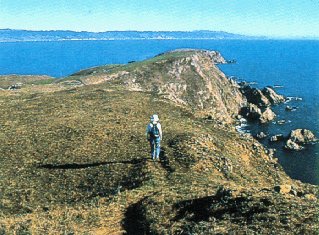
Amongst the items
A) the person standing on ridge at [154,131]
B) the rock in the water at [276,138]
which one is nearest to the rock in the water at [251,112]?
the rock in the water at [276,138]

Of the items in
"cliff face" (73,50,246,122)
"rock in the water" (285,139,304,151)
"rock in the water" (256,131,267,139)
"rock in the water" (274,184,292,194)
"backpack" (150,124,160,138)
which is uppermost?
"backpack" (150,124,160,138)

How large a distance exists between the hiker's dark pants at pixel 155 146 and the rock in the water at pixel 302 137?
2856 inches

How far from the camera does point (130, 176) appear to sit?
2877cm

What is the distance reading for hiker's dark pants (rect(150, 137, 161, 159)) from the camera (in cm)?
3022

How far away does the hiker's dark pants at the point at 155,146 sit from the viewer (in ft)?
99.2

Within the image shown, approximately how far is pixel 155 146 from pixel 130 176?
3.49m

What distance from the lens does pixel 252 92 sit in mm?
148750

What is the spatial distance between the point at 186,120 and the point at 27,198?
22732 mm

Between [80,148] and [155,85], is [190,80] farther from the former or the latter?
[80,148]

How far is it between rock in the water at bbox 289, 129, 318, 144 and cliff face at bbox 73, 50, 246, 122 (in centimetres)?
1754

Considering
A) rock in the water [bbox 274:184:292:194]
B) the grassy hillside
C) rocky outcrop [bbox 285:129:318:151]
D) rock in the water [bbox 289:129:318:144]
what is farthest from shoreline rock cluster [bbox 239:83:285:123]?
rock in the water [bbox 274:184:292:194]

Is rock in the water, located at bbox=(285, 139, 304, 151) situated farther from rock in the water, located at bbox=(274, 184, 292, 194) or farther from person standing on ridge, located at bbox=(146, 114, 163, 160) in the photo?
rock in the water, located at bbox=(274, 184, 292, 194)

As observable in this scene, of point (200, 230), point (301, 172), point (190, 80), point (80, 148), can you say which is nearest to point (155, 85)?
point (190, 80)

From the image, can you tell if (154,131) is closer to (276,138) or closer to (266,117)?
(276,138)
